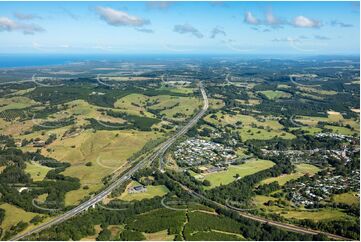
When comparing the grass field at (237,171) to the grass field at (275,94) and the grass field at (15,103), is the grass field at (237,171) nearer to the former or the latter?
the grass field at (275,94)

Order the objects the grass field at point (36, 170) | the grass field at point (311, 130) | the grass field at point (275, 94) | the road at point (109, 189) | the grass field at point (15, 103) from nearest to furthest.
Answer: the road at point (109, 189) → the grass field at point (36, 170) → the grass field at point (311, 130) → the grass field at point (15, 103) → the grass field at point (275, 94)

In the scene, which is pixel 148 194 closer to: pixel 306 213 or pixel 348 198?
pixel 306 213

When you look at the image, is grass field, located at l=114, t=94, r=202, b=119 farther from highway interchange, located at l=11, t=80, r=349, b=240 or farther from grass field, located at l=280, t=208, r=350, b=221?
grass field, located at l=280, t=208, r=350, b=221

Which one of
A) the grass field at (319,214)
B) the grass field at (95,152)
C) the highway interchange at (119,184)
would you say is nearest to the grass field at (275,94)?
the grass field at (95,152)

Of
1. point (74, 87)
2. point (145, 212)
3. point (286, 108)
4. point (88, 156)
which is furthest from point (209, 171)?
point (74, 87)

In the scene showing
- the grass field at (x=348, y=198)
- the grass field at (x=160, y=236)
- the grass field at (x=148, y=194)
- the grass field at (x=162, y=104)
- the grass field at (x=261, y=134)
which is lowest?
the grass field at (x=160, y=236)

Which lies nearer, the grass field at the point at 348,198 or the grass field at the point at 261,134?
the grass field at the point at 348,198

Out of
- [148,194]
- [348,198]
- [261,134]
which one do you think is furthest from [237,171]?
[261,134]

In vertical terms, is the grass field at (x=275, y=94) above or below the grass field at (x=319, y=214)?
above
